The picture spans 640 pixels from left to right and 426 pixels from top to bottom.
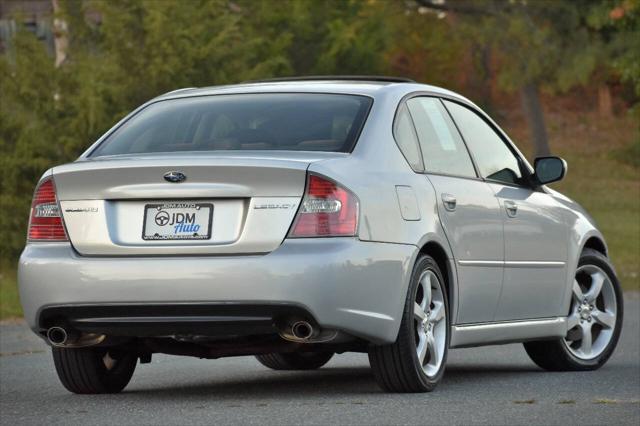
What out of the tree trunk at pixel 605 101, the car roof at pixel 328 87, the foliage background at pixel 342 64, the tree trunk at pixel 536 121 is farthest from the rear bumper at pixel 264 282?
the tree trunk at pixel 605 101

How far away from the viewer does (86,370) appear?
8.62 m

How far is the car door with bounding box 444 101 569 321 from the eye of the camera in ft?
30.9

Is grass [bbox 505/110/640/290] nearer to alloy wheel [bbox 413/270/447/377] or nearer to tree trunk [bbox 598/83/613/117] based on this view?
tree trunk [bbox 598/83/613/117]

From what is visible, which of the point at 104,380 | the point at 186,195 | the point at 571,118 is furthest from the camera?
the point at 571,118

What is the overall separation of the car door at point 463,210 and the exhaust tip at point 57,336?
1.93 m

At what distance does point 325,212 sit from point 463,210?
1.36 m

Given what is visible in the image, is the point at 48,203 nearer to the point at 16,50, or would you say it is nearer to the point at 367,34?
the point at 16,50

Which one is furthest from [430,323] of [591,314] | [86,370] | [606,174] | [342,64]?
[606,174]

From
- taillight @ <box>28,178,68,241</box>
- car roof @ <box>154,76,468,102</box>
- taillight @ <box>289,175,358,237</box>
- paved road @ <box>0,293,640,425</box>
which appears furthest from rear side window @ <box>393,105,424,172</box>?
taillight @ <box>28,178,68,241</box>

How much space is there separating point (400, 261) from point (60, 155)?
55.2 ft

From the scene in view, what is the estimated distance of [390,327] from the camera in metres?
7.97

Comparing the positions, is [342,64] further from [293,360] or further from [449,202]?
[449,202]

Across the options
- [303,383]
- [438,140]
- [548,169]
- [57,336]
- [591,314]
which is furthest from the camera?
[591,314]

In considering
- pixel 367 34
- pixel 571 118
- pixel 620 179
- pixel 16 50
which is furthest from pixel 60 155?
pixel 571 118
